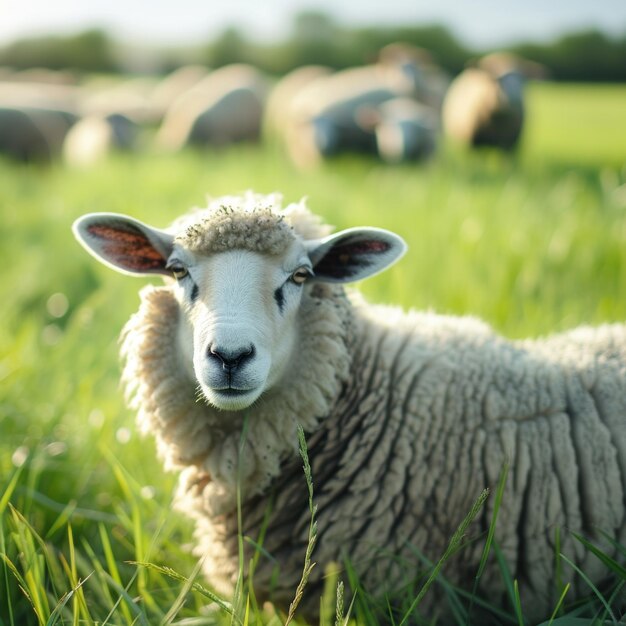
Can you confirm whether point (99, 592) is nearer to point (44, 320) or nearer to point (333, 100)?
point (44, 320)

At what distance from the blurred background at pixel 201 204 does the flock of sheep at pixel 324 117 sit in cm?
4

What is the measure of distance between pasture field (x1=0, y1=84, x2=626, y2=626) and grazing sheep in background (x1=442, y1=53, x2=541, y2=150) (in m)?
1.68

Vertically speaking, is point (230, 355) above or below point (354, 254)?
below

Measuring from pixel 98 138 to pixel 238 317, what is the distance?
1117 centimetres

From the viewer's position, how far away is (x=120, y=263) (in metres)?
2.18

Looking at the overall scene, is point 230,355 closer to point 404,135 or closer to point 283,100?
point 404,135

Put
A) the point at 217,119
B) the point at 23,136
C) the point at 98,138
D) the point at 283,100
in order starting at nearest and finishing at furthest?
the point at 23,136, the point at 98,138, the point at 217,119, the point at 283,100

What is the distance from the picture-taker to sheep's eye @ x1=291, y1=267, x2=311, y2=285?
2.04 meters

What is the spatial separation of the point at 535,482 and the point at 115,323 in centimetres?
276

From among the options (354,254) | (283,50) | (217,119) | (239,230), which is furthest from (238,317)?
(283,50)

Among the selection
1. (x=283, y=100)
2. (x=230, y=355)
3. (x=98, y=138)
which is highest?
(x=283, y=100)

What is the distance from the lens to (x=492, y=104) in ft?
37.1

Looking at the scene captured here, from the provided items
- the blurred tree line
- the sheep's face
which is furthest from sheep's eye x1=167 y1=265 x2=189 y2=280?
the blurred tree line

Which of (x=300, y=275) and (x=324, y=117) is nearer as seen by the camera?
(x=300, y=275)
